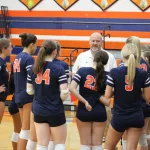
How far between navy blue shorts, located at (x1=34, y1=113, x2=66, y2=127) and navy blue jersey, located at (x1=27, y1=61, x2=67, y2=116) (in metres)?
0.04

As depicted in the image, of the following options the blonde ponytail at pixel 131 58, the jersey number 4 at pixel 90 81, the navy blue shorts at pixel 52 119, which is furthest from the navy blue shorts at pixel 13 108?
the blonde ponytail at pixel 131 58

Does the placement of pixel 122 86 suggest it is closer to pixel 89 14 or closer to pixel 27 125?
pixel 27 125

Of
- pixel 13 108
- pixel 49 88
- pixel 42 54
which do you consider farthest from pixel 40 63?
pixel 13 108

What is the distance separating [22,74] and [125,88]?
142cm

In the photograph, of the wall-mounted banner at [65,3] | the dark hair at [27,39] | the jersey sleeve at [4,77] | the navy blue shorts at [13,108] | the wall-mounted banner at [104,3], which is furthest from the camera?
the wall-mounted banner at [65,3]

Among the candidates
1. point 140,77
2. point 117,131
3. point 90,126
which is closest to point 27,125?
point 90,126

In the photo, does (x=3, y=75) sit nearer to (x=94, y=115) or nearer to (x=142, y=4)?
(x=94, y=115)

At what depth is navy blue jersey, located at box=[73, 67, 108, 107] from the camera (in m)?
4.36

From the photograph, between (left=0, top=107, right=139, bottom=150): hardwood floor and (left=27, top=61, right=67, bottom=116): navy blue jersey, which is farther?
(left=0, top=107, right=139, bottom=150): hardwood floor

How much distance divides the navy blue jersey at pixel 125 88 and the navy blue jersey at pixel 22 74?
1186mm

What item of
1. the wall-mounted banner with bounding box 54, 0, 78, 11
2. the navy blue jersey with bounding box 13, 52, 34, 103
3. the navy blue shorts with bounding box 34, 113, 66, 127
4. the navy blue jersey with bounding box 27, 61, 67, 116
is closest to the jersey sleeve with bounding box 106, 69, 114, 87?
the navy blue jersey with bounding box 27, 61, 67, 116

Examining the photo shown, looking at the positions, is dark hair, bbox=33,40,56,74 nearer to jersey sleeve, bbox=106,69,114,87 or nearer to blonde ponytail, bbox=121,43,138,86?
jersey sleeve, bbox=106,69,114,87

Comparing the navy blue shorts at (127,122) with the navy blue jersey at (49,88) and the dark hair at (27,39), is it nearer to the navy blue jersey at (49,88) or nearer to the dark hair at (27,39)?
the navy blue jersey at (49,88)

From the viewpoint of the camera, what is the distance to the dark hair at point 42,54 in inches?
166
